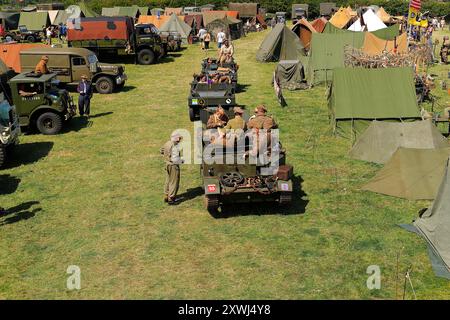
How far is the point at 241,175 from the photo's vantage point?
10383mm

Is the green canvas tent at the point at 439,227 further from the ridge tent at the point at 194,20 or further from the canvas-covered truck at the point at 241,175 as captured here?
the ridge tent at the point at 194,20

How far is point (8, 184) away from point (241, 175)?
226 inches

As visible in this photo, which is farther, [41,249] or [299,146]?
[299,146]

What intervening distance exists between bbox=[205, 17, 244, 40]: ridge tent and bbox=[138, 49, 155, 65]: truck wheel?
11978mm

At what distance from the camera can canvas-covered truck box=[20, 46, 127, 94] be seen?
20.5 m

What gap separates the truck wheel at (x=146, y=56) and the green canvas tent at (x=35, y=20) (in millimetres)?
19188

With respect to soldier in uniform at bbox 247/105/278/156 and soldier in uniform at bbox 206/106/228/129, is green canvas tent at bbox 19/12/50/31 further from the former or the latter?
soldier in uniform at bbox 247/105/278/156

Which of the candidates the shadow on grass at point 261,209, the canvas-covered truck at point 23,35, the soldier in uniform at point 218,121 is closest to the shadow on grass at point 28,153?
the soldier in uniform at point 218,121

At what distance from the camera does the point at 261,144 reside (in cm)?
1066

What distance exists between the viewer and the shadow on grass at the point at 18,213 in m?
10.6

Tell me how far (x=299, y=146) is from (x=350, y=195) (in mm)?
3645

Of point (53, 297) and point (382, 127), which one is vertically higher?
point (382, 127)
